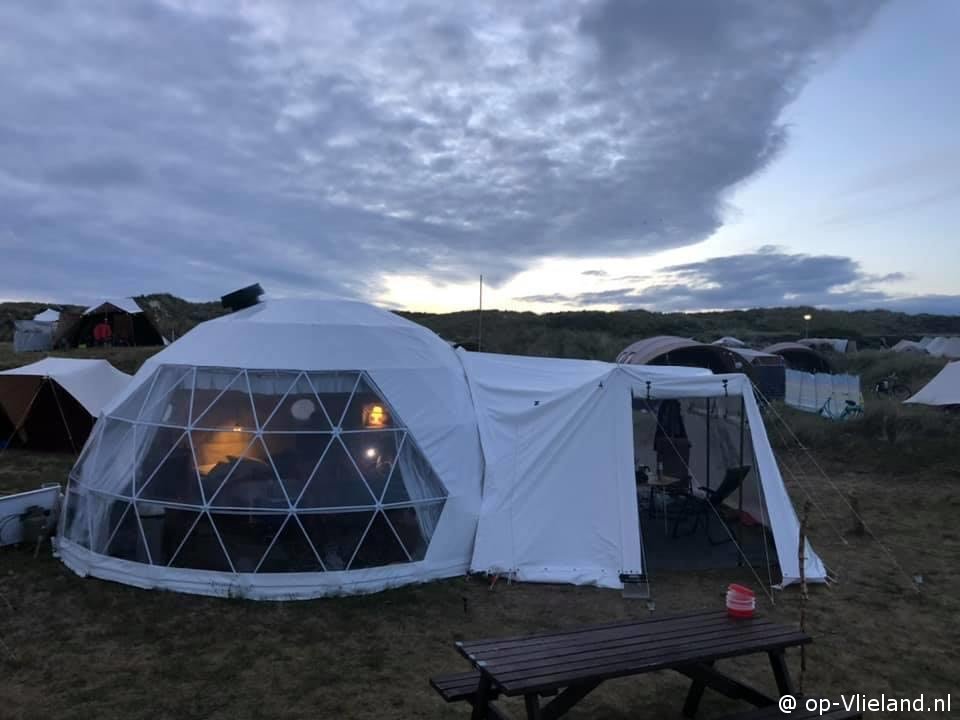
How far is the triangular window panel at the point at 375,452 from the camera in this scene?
7.67 metres

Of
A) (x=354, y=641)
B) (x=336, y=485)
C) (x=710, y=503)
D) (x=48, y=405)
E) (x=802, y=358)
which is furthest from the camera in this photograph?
(x=802, y=358)

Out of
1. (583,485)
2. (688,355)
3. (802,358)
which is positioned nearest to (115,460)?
(583,485)

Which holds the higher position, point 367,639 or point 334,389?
point 334,389

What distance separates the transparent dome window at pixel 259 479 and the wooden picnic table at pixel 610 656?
3103 mm

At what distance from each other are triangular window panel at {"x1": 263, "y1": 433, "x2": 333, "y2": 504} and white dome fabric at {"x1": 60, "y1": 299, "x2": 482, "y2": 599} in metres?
0.02

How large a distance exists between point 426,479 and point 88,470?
13.5ft

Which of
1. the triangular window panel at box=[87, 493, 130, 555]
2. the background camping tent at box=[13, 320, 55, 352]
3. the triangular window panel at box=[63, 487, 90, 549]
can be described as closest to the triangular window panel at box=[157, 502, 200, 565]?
the triangular window panel at box=[87, 493, 130, 555]

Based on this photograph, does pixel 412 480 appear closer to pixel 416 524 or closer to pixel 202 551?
pixel 416 524

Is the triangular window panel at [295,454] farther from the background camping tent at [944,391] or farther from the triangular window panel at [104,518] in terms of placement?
the background camping tent at [944,391]

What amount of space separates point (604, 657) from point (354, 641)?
2.98m

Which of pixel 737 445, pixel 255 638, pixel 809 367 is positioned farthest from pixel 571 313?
pixel 255 638

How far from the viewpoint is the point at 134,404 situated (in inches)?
328

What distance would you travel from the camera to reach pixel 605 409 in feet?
26.7

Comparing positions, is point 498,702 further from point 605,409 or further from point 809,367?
point 809,367
